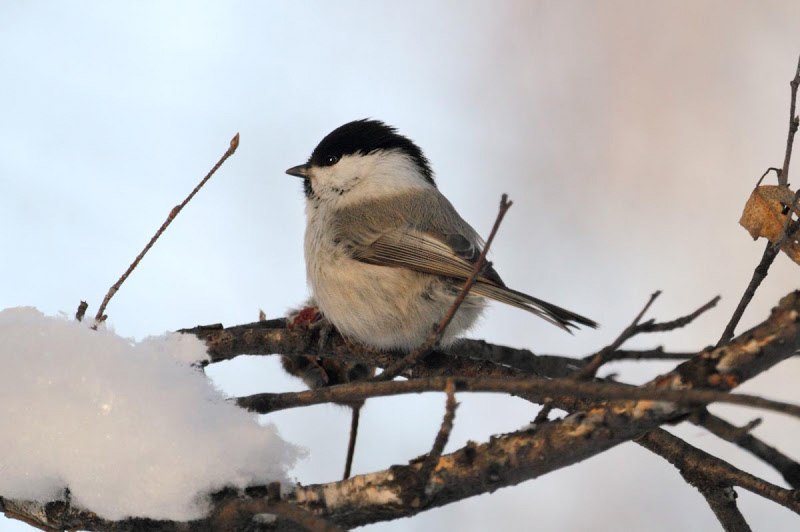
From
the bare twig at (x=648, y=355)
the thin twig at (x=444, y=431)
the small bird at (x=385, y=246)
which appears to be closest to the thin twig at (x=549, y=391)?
the thin twig at (x=444, y=431)

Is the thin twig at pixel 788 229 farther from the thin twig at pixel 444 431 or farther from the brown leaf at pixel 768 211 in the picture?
the thin twig at pixel 444 431

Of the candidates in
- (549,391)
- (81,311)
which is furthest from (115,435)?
(549,391)

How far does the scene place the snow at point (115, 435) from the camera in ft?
3.86

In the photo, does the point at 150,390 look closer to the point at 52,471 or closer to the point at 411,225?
the point at 52,471

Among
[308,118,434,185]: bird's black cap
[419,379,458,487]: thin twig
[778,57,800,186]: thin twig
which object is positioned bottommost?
[419,379,458,487]: thin twig

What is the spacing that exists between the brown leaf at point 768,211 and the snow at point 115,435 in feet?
2.91

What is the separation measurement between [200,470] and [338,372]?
1.08 m

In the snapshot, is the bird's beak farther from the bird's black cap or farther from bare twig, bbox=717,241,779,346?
bare twig, bbox=717,241,779,346

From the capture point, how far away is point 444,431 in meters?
1.00

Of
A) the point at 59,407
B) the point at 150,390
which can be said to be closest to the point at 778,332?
the point at 150,390

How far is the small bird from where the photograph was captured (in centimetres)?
215

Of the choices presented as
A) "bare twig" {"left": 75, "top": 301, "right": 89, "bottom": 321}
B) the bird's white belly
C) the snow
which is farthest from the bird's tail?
"bare twig" {"left": 75, "top": 301, "right": 89, "bottom": 321}

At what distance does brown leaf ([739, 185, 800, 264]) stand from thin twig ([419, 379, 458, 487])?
2.32ft

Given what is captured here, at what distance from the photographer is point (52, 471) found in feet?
3.91
